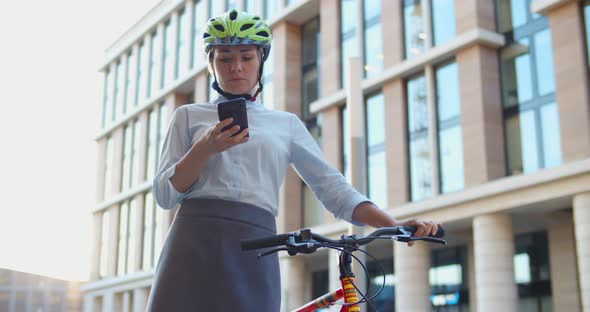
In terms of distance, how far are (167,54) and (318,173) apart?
49.6 metres

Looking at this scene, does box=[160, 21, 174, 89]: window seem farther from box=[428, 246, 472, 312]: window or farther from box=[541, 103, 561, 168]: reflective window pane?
box=[541, 103, 561, 168]: reflective window pane

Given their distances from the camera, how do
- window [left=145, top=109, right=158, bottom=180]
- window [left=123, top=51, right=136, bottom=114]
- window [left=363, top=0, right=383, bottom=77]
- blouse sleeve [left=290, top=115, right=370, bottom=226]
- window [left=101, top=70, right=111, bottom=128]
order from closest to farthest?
blouse sleeve [left=290, top=115, right=370, bottom=226] < window [left=363, top=0, right=383, bottom=77] < window [left=145, top=109, right=158, bottom=180] < window [left=123, top=51, right=136, bottom=114] < window [left=101, top=70, right=111, bottom=128]

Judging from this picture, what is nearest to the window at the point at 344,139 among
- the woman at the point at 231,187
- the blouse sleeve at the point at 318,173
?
the blouse sleeve at the point at 318,173

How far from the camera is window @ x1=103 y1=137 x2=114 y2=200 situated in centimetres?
5859

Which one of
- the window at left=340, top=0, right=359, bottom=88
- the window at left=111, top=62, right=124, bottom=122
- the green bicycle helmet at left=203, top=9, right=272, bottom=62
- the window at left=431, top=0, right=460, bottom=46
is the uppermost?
the window at left=111, top=62, right=124, bottom=122

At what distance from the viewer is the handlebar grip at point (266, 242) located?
2539mm

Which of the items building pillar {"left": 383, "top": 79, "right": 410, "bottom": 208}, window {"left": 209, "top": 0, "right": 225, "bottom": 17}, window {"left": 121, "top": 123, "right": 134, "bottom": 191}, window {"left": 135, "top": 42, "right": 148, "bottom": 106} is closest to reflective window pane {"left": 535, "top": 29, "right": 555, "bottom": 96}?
building pillar {"left": 383, "top": 79, "right": 410, "bottom": 208}

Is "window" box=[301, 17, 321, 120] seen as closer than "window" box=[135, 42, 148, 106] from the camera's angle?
Yes

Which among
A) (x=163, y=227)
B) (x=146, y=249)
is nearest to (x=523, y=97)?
(x=163, y=227)

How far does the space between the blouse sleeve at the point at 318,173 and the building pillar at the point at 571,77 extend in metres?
23.1

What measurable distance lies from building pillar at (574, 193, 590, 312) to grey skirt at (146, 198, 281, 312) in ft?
78.0

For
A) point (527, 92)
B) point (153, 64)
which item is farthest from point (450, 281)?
point (153, 64)

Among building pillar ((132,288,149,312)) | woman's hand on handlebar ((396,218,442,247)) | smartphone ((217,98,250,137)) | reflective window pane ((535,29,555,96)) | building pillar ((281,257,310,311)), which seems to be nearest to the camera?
smartphone ((217,98,250,137))

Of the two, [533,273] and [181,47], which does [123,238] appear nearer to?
[181,47]
